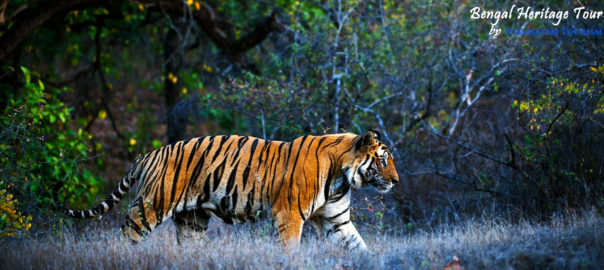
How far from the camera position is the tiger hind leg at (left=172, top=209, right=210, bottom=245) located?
7.29 metres

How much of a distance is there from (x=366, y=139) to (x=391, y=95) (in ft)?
16.0

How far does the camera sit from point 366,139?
6.69 meters

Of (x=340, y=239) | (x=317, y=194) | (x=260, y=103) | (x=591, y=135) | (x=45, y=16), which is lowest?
(x=340, y=239)

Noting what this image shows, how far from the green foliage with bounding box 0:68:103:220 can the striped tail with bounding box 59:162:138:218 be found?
1.33 feet

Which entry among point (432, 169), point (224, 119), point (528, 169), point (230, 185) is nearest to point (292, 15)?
point (224, 119)

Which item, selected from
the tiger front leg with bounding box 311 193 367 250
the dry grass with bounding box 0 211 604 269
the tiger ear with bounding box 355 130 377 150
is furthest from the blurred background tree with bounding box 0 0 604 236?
the dry grass with bounding box 0 211 604 269

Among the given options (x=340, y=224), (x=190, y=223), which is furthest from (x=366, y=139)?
(x=190, y=223)

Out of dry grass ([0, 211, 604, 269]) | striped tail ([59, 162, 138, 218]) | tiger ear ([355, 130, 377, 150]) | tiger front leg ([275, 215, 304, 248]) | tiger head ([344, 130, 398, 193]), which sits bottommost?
dry grass ([0, 211, 604, 269])

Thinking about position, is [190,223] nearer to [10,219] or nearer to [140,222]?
[140,222]

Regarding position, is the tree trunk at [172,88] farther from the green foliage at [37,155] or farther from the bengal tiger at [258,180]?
the bengal tiger at [258,180]

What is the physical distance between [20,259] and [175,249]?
1.57 metres

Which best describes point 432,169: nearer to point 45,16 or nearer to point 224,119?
point 224,119

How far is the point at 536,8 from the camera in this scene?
11016mm

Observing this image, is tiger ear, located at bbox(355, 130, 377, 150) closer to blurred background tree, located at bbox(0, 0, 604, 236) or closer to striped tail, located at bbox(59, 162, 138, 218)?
blurred background tree, located at bbox(0, 0, 604, 236)
